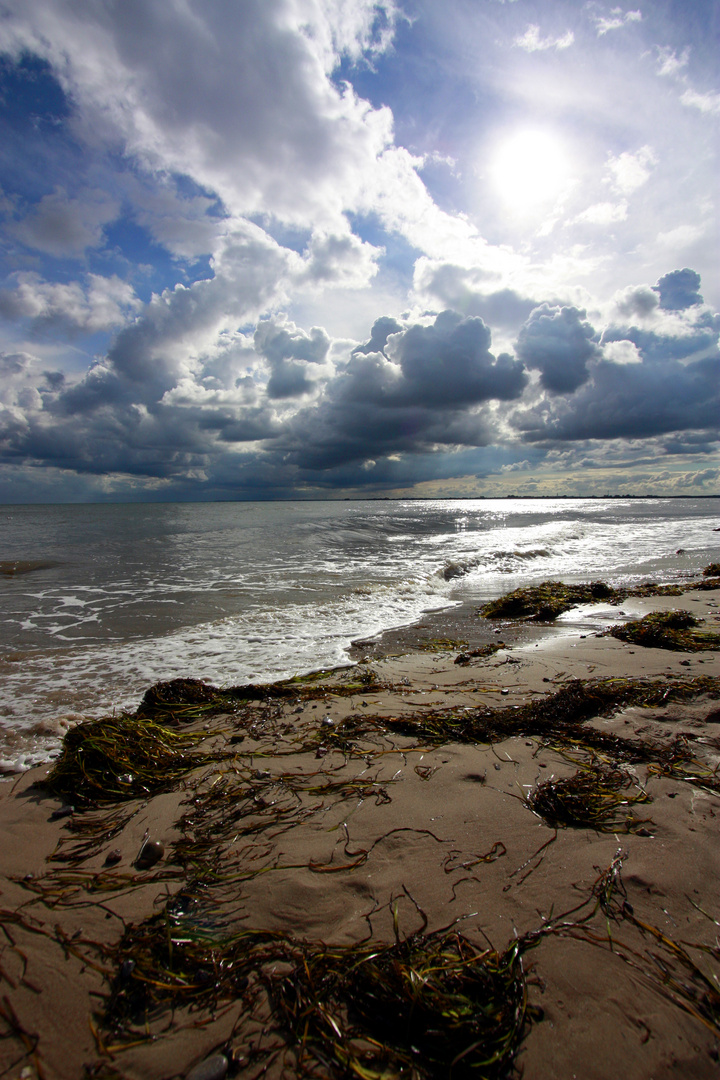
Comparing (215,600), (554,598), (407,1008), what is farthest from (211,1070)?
(215,600)

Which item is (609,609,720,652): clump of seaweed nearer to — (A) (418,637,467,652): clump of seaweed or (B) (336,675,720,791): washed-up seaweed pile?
(B) (336,675,720,791): washed-up seaweed pile

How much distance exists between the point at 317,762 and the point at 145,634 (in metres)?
6.19

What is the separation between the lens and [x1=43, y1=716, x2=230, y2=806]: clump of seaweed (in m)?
3.37

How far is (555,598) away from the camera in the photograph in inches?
392

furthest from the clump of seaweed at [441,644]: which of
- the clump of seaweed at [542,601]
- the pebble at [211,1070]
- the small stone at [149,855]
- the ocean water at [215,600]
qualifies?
the pebble at [211,1070]

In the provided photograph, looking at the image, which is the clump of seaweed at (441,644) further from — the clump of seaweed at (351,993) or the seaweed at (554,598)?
the clump of seaweed at (351,993)

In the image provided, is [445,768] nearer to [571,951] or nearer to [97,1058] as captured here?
[571,951]

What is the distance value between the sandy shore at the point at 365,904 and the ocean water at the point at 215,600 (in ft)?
7.50

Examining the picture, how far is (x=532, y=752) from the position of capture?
3.65 meters

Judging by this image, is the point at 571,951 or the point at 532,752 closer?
the point at 571,951

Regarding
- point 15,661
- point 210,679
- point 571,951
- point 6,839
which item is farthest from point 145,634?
point 571,951

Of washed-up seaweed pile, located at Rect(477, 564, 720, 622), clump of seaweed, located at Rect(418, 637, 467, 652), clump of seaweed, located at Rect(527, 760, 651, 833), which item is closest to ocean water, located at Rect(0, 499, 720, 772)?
clump of seaweed, located at Rect(418, 637, 467, 652)

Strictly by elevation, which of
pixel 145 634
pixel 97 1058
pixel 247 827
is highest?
pixel 97 1058

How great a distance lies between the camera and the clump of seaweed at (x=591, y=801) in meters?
2.70
